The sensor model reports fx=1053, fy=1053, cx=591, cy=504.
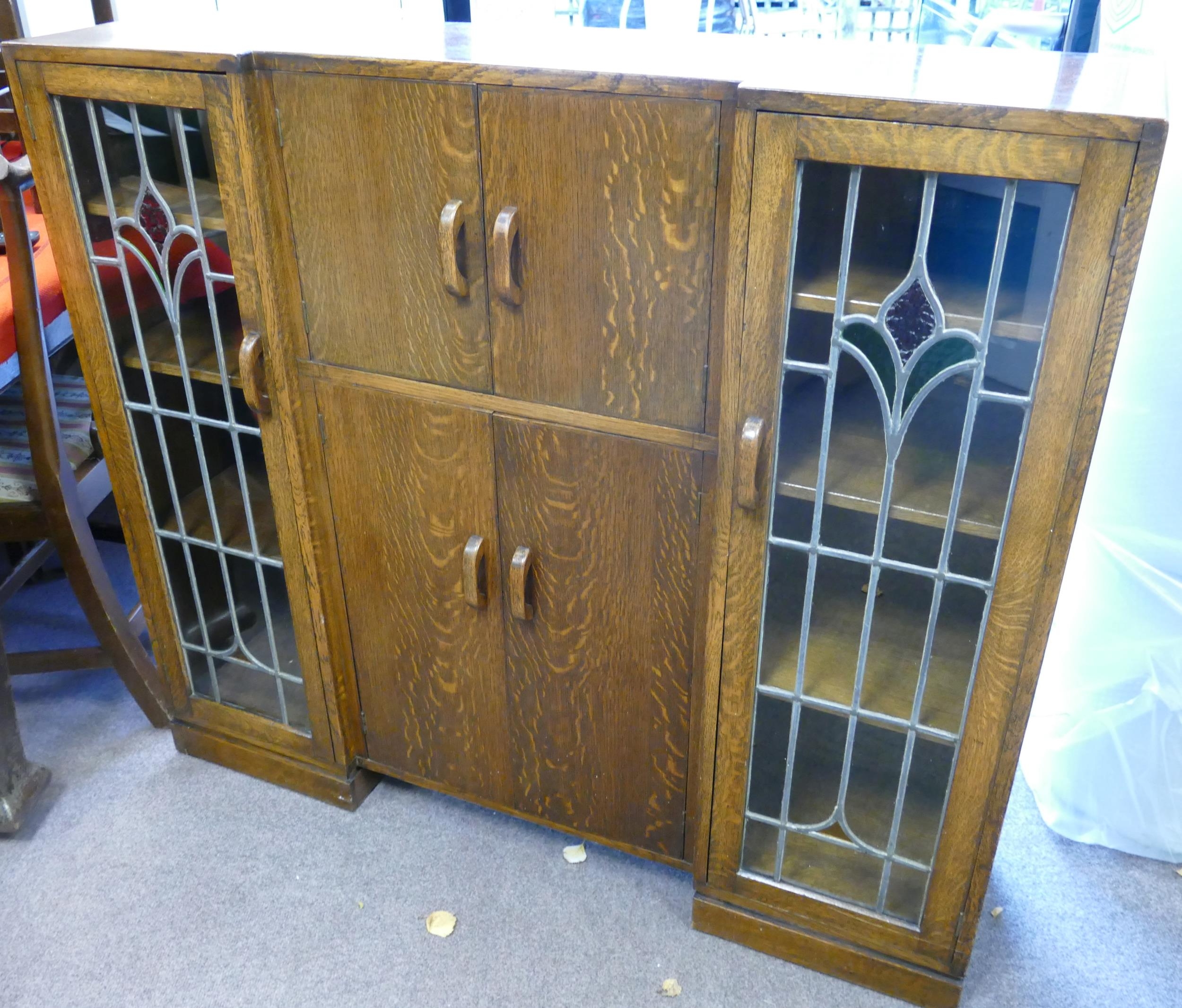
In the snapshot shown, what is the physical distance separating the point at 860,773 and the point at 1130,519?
62cm

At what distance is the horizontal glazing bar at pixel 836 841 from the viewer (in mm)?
1497

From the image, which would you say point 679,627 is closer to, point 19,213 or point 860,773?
point 860,773

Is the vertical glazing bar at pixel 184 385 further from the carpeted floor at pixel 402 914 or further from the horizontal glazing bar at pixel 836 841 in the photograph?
the horizontal glazing bar at pixel 836 841

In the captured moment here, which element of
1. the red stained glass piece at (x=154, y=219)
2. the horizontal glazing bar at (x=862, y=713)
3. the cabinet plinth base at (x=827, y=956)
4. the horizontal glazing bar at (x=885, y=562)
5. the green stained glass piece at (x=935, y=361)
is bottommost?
the cabinet plinth base at (x=827, y=956)

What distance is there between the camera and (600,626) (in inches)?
61.3

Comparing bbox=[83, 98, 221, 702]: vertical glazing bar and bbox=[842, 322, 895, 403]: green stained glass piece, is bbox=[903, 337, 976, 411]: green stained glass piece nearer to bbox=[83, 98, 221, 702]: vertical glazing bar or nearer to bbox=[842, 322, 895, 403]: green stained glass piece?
bbox=[842, 322, 895, 403]: green stained glass piece

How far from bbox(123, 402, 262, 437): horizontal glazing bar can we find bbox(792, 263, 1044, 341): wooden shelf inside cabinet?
36.3 inches

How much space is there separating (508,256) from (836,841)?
0.96m

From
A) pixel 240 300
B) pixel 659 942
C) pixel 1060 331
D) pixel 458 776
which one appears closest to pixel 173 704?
pixel 458 776

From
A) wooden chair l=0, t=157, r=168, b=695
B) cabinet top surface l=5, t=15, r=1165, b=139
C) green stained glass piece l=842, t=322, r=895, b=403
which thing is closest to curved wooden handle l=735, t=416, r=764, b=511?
green stained glass piece l=842, t=322, r=895, b=403

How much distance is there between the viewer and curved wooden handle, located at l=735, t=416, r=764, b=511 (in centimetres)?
125

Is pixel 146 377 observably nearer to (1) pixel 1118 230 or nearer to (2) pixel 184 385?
(2) pixel 184 385

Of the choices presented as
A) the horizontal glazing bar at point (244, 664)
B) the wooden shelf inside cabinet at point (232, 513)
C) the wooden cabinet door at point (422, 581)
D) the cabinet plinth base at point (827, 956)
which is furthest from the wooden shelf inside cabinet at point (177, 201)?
the cabinet plinth base at point (827, 956)

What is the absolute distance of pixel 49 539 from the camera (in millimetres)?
2010
